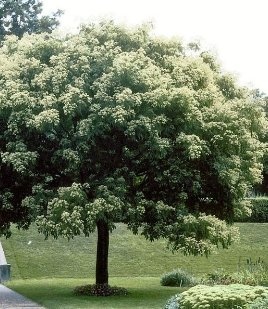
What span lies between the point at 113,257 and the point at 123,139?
443 inches

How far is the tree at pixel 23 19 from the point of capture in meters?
53.0

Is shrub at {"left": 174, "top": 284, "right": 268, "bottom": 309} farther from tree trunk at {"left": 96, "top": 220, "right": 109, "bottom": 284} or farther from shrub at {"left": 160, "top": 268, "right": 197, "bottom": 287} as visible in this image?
shrub at {"left": 160, "top": 268, "right": 197, "bottom": 287}

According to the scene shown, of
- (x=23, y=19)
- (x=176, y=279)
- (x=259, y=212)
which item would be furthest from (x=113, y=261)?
(x=23, y=19)

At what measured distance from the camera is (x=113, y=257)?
28312 millimetres

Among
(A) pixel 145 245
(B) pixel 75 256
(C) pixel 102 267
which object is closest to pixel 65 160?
(C) pixel 102 267

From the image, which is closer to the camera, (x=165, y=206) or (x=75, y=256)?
(x=165, y=206)

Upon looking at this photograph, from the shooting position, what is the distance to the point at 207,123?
18.2 meters

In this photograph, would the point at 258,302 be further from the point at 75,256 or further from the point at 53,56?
the point at 75,256

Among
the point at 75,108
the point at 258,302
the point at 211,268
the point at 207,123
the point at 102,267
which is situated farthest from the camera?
the point at 211,268

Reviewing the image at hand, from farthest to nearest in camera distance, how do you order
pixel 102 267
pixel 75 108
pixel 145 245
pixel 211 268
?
pixel 145 245
pixel 211 268
pixel 102 267
pixel 75 108

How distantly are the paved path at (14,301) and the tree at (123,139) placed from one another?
1.89 meters

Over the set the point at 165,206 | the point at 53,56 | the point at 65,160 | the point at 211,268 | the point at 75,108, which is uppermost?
the point at 53,56

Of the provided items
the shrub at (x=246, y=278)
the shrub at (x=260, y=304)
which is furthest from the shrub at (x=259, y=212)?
the shrub at (x=260, y=304)

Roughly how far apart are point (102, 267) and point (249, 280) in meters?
4.91
